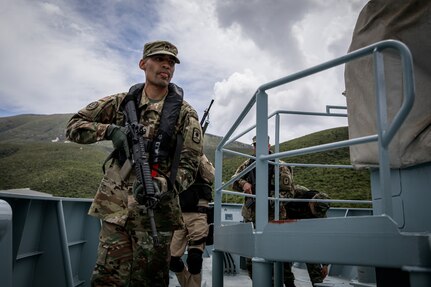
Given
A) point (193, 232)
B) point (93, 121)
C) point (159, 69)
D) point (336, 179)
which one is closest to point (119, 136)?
point (93, 121)

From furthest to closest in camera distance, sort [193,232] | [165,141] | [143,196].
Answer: [193,232], [165,141], [143,196]

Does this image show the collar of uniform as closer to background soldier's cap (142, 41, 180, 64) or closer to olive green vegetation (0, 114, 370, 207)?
background soldier's cap (142, 41, 180, 64)

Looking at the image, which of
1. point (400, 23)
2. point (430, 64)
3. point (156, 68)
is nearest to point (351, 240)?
point (430, 64)

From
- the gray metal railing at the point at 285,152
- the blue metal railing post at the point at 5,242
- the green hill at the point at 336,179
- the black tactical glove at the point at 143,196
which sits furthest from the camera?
the green hill at the point at 336,179

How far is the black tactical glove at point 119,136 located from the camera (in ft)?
8.37

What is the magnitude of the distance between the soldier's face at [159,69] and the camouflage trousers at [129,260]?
1124mm

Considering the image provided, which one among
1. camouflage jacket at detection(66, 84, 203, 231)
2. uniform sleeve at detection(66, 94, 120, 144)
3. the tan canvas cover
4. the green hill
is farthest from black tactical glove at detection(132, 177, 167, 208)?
the green hill

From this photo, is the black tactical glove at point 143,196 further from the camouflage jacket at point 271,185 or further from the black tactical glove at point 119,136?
the camouflage jacket at point 271,185

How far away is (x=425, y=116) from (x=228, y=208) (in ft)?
24.7

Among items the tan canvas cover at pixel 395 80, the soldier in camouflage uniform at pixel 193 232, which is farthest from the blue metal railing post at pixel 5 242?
the soldier in camouflage uniform at pixel 193 232

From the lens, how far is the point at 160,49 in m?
2.82

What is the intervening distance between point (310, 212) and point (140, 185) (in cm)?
322

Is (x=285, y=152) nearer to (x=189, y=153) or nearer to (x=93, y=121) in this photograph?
(x=189, y=153)

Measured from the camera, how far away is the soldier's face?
2832 millimetres
